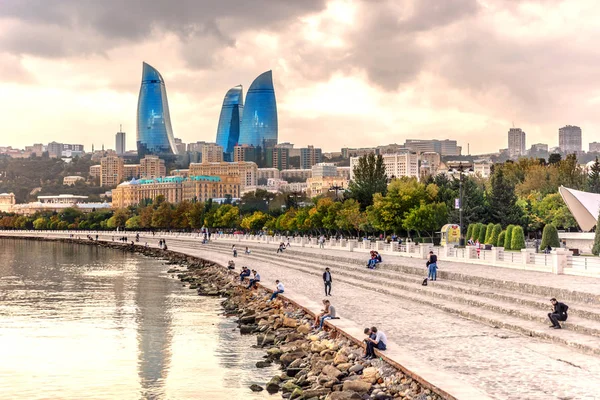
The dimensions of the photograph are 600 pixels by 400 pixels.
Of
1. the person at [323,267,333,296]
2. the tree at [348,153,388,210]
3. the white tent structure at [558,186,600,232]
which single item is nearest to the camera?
the person at [323,267,333,296]

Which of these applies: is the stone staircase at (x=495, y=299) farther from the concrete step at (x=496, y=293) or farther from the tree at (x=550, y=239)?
the tree at (x=550, y=239)

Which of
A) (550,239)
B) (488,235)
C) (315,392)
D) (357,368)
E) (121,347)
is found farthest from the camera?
(488,235)

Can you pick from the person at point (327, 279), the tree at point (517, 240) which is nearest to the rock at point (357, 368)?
the person at point (327, 279)

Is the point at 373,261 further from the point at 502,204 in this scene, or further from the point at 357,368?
the point at 502,204

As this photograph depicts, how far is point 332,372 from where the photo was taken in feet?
57.2

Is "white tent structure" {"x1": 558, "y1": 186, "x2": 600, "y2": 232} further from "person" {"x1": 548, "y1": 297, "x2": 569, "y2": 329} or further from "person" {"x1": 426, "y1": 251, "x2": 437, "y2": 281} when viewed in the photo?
"person" {"x1": 548, "y1": 297, "x2": 569, "y2": 329}

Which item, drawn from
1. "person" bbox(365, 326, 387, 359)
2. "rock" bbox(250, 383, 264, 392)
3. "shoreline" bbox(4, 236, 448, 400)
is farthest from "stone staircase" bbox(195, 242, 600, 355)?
"rock" bbox(250, 383, 264, 392)

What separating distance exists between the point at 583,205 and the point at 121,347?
43548 millimetres

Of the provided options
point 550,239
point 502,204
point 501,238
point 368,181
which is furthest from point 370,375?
point 368,181

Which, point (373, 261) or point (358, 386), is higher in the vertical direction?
point (373, 261)

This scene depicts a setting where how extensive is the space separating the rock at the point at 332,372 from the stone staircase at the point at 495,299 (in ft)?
16.4

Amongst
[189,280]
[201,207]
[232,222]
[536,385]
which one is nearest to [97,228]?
[201,207]

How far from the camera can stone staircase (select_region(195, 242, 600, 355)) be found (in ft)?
61.6

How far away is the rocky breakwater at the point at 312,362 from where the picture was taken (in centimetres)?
1555
